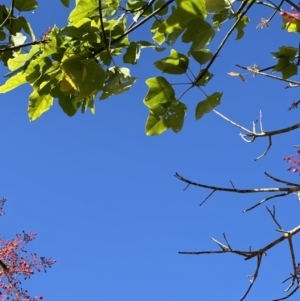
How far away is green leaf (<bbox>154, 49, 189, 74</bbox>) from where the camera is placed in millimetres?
1258

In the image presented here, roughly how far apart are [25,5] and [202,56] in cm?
54

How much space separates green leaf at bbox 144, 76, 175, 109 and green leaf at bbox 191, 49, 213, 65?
3.8 inches

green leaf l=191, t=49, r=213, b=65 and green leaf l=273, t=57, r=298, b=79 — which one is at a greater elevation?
green leaf l=273, t=57, r=298, b=79

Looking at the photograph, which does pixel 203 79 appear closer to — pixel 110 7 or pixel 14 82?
pixel 110 7

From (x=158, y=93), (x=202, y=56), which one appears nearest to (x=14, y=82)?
(x=158, y=93)

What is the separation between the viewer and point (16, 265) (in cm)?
251

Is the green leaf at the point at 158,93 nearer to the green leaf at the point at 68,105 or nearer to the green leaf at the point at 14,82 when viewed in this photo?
the green leaf at the point at 68,105

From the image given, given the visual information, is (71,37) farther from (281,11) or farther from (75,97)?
(281,11)

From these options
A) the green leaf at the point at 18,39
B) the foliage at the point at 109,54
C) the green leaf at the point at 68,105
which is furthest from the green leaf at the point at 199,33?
the green leaf at the point at 18,39

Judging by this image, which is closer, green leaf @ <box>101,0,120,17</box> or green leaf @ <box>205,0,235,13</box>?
green leaf @ <box>205,0,235,13</box>

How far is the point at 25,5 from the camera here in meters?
1.44

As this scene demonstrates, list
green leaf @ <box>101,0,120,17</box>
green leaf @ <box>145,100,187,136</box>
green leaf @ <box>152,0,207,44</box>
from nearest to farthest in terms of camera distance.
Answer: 1. green leaf @ <box>152,0,207,44</box>
2. green leaf @ <box>145,100,187,136</box>
3. green leaf @ <box>101,0,120,17</box>

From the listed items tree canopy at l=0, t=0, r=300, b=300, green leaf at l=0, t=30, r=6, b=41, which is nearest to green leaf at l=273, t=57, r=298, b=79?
tree canopy at l=0, t=0, r=300, b=300

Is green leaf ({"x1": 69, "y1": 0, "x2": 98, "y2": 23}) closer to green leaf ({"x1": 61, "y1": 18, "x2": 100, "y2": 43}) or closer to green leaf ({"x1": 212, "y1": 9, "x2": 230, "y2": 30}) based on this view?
green leaf ({"x1": 61, "y1": 18, "x2": 100, "y2": 43})
